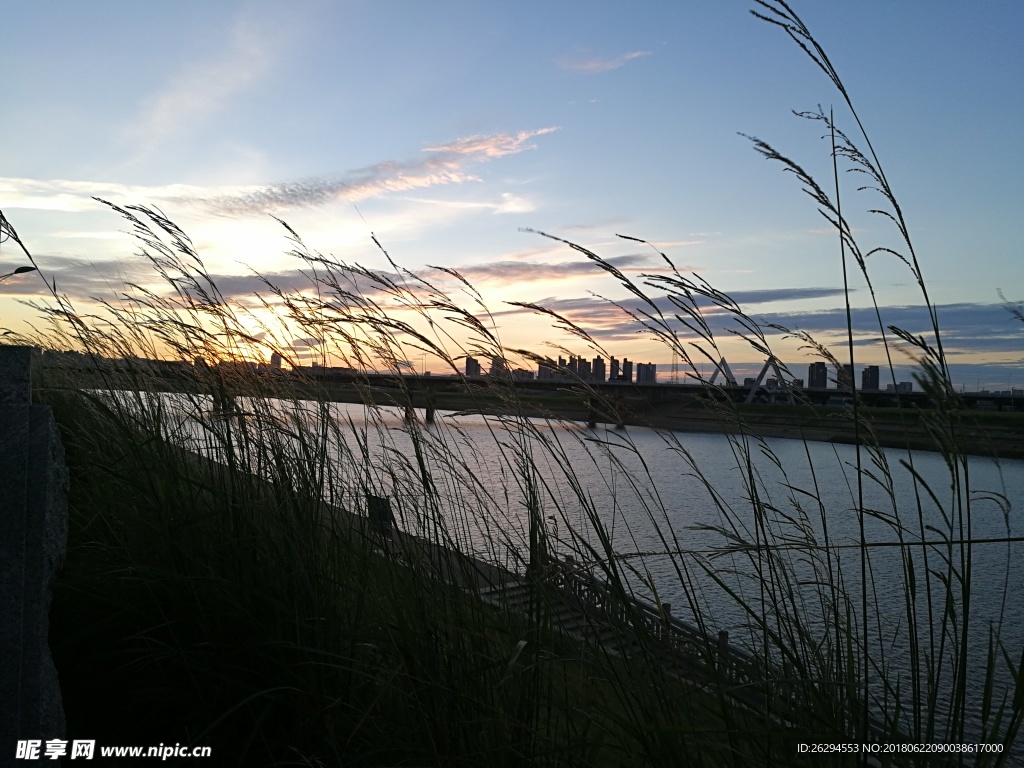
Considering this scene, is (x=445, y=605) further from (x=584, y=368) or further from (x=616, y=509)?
(x=616, y=509)

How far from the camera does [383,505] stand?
8.39ft

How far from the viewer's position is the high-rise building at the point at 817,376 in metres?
2.18

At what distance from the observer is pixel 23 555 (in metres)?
1.54

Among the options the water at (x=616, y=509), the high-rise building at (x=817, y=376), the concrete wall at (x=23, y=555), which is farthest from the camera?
the high-rise building at (x=817, y=376)

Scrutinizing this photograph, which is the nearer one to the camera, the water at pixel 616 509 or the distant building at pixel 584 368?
the water at pixel 616 509

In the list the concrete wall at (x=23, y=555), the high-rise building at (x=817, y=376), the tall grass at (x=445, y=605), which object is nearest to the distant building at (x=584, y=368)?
the tall grass at (x=445, y=605)

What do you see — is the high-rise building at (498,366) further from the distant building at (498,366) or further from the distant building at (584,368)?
the distant building at (584,368)

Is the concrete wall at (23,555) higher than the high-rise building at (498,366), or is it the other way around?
the high-rise building at (498,366)

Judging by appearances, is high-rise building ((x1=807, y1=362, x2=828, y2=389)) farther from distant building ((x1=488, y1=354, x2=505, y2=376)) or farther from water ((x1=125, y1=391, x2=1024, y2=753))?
distant building ((x1=488, y1=354, x2=505, y2=376))

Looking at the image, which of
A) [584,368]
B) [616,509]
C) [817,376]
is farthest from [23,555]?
[616,509]

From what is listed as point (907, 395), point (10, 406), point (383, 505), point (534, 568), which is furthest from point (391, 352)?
point (907, 395)

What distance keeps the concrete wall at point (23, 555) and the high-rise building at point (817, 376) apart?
1971mm

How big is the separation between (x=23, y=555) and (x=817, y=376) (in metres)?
2.23

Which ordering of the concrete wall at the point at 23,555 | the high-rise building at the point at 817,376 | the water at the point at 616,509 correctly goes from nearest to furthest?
1. the concrete wall at the point at 23,555
2. the water at the point at 616,509
3. the high-rise building at the point at 817,376
